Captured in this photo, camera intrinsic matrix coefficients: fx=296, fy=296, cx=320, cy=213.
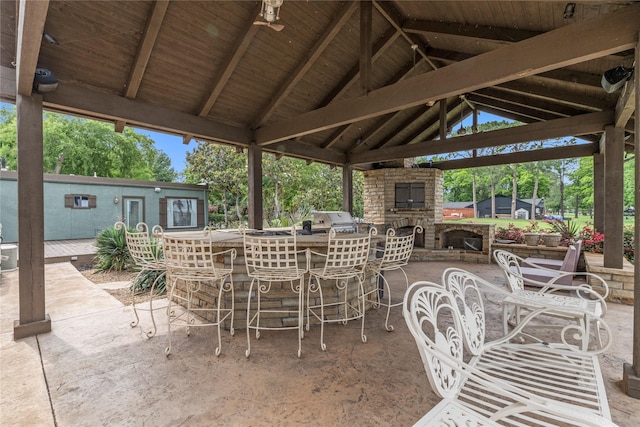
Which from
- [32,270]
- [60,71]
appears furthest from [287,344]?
[60,71]

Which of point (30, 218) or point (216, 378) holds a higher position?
point (30, 218)

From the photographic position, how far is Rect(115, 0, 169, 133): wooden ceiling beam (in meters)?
3.10

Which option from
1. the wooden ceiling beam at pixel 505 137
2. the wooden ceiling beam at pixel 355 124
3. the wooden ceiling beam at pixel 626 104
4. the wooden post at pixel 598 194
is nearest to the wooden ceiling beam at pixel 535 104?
the wooden ceiling beam at pixel 505 137

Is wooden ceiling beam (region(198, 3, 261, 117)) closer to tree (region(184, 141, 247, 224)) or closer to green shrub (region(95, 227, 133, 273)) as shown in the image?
green shrub (region(95, 227, 133, 273))

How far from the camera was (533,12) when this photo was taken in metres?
3.31

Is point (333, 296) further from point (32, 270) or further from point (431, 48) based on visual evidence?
point (431, 48)

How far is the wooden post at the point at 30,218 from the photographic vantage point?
301 centimetres

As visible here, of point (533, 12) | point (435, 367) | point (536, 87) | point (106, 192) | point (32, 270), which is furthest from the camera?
point (106, 192)

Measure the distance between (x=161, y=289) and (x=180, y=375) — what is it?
10.1 ft

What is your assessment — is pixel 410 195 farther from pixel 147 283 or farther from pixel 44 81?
pixel 44 81

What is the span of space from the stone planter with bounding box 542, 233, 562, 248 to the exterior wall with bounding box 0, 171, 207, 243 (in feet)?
38.5

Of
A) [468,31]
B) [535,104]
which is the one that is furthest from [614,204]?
[468,31]

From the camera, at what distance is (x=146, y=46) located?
3350 mm

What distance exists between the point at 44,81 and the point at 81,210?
9178 mm
